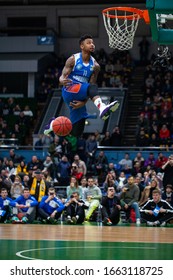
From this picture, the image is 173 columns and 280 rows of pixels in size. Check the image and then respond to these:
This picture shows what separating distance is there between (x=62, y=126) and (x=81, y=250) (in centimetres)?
268

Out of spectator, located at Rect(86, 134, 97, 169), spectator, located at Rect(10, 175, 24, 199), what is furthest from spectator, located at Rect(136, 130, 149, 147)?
spectator, located at Rect(10, 175, 24, 199)

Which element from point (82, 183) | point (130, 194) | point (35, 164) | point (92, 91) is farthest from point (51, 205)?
point (92, 91)

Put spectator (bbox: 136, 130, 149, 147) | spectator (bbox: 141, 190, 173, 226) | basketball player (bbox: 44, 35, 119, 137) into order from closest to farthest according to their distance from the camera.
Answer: basketball player (bbox: 44, 35, 119, 137), spectator (bbox: 141, 190, 173, 226), spectator (bbox: 136, 130, 149, 147)

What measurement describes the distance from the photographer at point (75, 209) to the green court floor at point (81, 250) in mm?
7498

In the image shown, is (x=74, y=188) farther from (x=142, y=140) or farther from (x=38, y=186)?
(x=142, y=140)

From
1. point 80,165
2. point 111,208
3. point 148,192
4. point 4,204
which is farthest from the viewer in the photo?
point 80,165

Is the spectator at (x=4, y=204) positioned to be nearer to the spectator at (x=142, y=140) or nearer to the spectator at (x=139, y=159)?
the spectator at (x=139, y=159)

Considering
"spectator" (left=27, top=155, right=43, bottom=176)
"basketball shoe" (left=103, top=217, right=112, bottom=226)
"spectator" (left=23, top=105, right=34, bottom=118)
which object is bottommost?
"basketball shoe" (left=103, top=217, right=112, bottom=226)

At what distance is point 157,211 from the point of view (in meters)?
23.2

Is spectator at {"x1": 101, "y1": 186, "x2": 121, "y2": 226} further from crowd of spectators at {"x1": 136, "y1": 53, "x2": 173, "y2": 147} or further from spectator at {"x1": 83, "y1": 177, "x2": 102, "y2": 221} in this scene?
crowd of spectators at {"x1": 136, "y1": 53, "x2": 173, "y2": 147}

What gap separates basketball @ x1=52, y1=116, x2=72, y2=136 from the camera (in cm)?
1505

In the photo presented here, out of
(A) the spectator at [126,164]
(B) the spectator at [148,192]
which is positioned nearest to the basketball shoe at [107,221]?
(B) the spectator at [148,192]

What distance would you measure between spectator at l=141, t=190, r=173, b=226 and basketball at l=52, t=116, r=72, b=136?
8.39m
